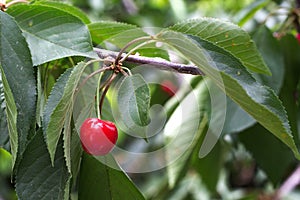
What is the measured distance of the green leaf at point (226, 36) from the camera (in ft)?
3.14

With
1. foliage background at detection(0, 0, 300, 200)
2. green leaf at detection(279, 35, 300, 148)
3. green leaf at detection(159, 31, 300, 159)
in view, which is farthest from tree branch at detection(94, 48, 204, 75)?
green leaf at detection(279, 35, 300, 148)

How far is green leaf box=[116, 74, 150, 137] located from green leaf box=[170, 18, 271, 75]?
127 millimetres

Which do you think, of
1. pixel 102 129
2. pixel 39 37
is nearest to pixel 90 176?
pixel 102 129

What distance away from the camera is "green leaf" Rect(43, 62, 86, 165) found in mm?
774

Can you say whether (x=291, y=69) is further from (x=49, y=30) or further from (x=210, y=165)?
(x=49, y=30)

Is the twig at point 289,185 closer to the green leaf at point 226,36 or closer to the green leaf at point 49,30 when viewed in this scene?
the green leaf at point 226,36

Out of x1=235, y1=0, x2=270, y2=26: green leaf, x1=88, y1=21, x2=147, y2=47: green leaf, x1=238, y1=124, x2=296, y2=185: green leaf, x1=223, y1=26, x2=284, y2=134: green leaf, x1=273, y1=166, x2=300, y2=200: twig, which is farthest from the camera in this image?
x1=273, y1=166, x2=300, y2=200: twig

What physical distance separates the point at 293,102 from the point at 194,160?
1.32 feet

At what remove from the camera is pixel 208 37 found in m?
0.98

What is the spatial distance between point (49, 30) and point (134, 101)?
0.21 meters

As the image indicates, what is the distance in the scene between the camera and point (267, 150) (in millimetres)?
1488

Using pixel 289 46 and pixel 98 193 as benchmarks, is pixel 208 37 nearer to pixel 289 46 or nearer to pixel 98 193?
pixel 98 193

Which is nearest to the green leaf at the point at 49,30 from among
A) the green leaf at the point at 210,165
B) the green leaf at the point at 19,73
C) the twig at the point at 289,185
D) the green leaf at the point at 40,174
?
the green leaf at the point at 19,73

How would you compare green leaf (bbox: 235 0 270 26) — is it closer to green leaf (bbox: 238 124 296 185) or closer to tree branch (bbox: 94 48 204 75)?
green leaf (bbox: 238 124 296 185)
